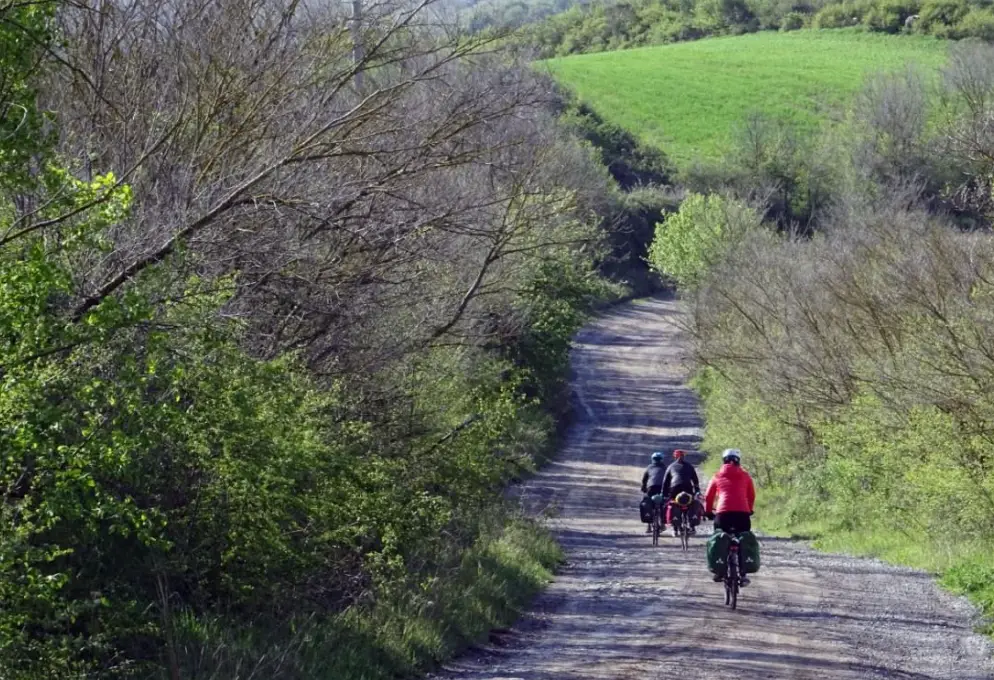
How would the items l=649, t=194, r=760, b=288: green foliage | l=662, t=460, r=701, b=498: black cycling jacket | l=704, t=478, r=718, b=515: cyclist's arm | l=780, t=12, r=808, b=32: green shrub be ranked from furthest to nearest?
l=780, t=12, r=808, b=32: green shrub
l=649, t=194, r=760, b=288: green foliage
l=662, t=460, r=701, b=498: black cycling jacket
l=704, t=478, r=718, b=515: cyclist's arm

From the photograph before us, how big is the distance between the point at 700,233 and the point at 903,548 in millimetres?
33137

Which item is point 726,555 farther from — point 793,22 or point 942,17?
point 793,22

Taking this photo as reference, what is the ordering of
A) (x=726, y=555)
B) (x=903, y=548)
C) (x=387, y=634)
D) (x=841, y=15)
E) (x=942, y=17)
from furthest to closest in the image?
(x=841, y=15) < (x=942, y=17) < (x=903, y=548) < (x=726, y=555) < (x=387, y=634)

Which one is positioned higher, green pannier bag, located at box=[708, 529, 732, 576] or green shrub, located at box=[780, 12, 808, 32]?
green shrub, located at box=[780, 12, 808, 32]

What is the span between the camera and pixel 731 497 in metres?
16.5

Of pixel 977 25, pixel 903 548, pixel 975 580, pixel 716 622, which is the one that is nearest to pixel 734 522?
pixel 716 622

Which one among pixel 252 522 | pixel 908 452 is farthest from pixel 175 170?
pixel 908 452

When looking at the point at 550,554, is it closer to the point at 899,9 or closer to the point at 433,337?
the point at 433,337

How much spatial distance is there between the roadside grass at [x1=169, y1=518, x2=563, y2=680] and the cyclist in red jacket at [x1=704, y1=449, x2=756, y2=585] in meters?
2.51

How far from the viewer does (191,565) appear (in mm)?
11211

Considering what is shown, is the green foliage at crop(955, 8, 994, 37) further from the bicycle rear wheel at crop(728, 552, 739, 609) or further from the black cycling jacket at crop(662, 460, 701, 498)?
the bicycle rear wheel at crop(728, 552, 739, 609)

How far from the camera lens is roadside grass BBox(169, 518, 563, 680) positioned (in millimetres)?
10211

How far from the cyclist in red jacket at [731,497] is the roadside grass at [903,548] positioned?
2823 millimetres

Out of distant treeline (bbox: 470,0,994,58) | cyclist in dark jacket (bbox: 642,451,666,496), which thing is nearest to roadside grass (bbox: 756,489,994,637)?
cyclist in dark jacket (bbox: 642,451,666,496)
